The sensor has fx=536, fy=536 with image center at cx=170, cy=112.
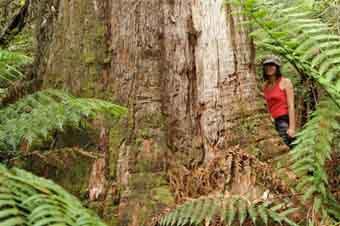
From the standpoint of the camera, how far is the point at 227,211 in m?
2.38

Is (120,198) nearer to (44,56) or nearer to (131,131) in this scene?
(131,131)

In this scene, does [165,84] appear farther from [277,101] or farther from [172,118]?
[277,101]

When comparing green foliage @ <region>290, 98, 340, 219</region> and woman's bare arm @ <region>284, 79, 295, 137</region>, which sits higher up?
woman's bare arm @ <region>284, 79, 295, 137</region>

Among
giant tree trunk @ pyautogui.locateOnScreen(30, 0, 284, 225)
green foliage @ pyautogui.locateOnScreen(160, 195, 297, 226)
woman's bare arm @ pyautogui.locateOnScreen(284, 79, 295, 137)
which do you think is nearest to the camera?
green foliage @ pyautogui.locateOnScreen(160, 195, 297, 226)

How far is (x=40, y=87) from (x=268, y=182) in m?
1.58

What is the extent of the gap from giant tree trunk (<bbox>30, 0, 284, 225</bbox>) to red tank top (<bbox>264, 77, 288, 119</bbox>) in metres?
1.40

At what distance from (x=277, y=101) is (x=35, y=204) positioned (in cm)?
273

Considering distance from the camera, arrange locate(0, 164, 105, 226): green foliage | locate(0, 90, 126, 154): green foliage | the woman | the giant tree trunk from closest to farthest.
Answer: locate(0, 164, 105, 226): green foliage, locate(0, 90, 126, 154): green foliage, the giant tree trunk, the woman

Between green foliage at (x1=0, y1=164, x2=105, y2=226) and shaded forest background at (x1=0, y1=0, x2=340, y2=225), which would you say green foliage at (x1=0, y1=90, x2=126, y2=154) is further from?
green foliage at (x1=0, y1=164, x2=105, y2=226)

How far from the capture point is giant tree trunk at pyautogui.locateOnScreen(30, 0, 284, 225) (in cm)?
281

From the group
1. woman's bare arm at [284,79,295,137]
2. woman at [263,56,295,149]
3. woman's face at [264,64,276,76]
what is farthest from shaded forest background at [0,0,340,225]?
woman's face at [264,64,276,76]

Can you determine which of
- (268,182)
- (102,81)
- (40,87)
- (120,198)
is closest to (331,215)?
(268,182)

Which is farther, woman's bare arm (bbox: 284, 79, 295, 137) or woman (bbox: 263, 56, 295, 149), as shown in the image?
woman (bbox: 263, 56, 295, 149)

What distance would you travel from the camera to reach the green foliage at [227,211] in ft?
7.61
